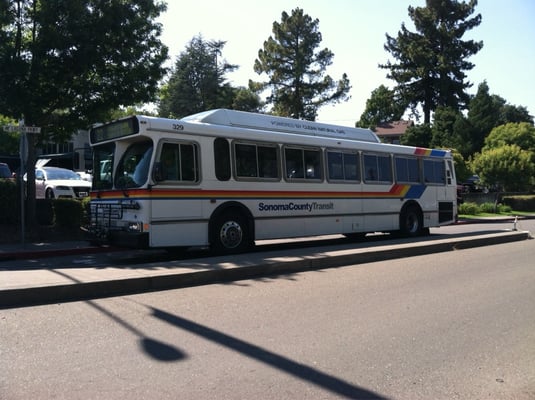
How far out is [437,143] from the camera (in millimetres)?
56844

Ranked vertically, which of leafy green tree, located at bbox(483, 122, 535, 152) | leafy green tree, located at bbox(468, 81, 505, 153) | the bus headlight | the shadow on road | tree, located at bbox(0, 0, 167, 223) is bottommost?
the shadow on road

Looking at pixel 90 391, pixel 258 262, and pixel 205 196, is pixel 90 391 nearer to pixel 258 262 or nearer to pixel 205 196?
pixel 258 262

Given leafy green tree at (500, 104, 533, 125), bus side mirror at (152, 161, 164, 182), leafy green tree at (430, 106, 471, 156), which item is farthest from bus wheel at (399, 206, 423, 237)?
leafy green tree at (500, 104, 533, 125)

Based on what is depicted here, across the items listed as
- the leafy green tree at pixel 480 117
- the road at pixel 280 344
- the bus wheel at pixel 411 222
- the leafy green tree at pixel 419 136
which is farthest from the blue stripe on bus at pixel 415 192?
the leafy green tree at pixel 480 117

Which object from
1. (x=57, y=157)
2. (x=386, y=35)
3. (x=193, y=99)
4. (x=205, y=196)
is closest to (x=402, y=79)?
(x=386, y=35)

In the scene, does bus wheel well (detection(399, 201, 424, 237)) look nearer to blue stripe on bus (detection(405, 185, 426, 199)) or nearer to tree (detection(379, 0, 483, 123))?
blue stripe on bus (detection(405, 185, 426, 199))

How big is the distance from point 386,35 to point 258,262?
60543 millimetres

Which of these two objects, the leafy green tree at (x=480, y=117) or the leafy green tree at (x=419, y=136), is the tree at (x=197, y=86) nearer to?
the leafy green tree at (x=419, y=136)

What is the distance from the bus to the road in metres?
2.94

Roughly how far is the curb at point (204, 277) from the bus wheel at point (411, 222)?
2968 millimetres

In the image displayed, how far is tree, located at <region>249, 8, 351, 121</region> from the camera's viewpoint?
140ft

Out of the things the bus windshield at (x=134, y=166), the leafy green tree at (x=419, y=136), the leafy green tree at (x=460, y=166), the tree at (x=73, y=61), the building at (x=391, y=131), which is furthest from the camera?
the building at (x=391, y=131)

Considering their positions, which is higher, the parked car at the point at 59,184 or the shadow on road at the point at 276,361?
the parked car at the point at 59,184

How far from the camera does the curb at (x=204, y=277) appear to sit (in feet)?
22.8
